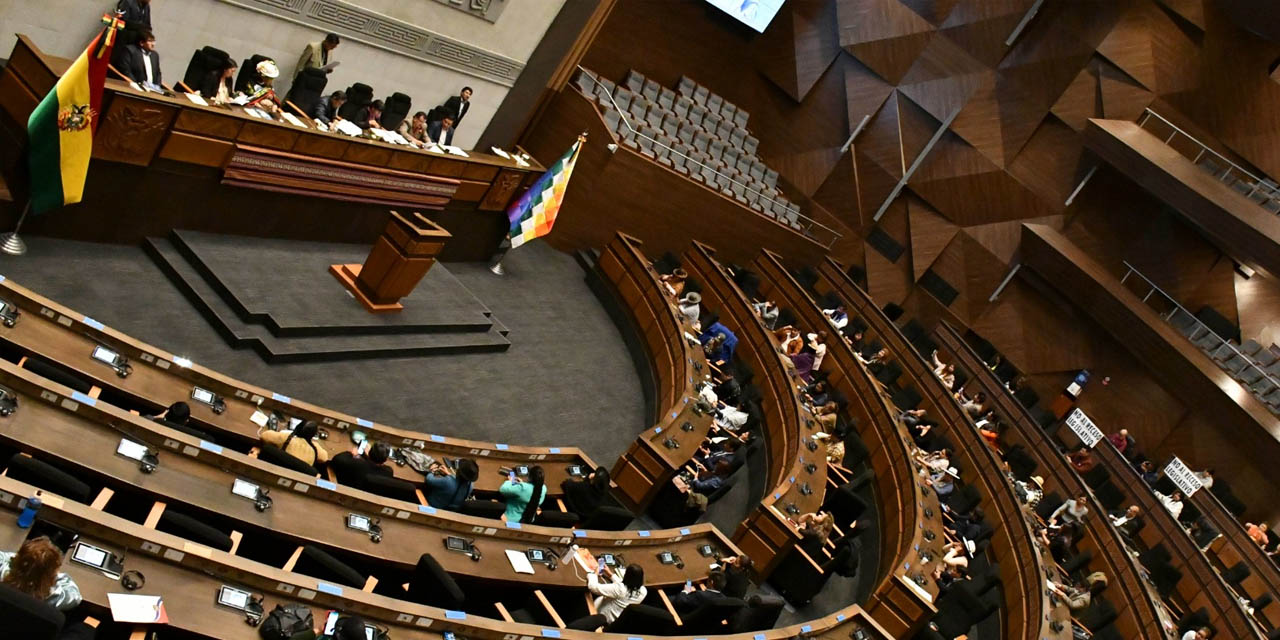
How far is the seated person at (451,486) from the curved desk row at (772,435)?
3209 millimetres

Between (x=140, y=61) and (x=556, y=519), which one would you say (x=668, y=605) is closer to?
(x=556, y=519)

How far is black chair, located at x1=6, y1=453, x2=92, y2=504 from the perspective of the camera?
14.0 feet

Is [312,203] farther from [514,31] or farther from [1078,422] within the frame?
[1078,422]

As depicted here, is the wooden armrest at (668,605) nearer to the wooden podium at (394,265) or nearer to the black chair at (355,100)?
the wooden podium at (394,265)

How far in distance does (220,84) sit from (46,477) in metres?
4.33

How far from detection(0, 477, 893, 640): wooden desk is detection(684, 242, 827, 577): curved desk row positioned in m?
4.21

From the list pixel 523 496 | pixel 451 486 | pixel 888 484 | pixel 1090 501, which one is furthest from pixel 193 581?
pixel 1090 501

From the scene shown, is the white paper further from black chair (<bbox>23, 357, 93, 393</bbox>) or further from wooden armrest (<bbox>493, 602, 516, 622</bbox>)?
wooden armrest (<bbox>493, 602, 516, 622</bbox>)

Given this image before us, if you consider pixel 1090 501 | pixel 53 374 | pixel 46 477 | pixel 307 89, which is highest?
pixel 1090 501

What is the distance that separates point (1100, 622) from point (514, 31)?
26.2 feet

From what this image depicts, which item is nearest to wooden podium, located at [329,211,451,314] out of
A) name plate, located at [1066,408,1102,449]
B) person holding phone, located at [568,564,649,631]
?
person holding phone, located at [568,564,649,631]

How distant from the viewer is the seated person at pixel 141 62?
7.23m

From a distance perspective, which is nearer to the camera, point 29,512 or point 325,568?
point 29,512

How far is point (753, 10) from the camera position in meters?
16.1
